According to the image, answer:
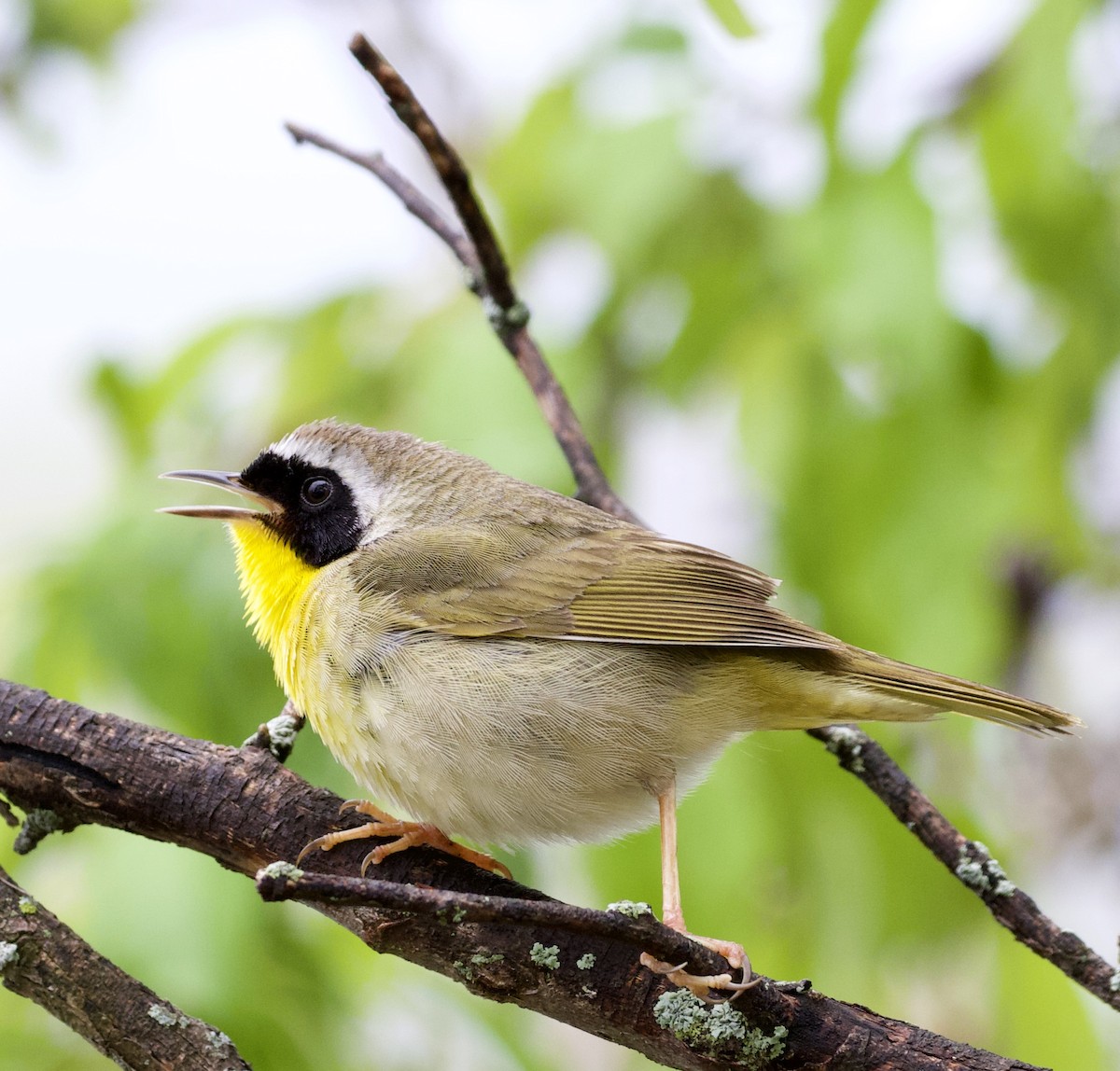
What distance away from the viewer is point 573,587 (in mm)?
3258

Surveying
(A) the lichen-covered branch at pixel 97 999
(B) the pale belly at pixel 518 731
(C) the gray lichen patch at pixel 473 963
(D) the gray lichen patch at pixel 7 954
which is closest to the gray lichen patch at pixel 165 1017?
(A) the lichen-covered branch at pixel 97 999

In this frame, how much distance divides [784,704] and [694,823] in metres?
0.38

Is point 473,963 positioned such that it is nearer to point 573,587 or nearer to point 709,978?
point 709,978

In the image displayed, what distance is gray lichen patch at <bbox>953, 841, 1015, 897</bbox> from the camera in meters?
2.70

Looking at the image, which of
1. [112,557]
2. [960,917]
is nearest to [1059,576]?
[960,917]

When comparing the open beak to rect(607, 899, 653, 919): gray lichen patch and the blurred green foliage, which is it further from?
rect(607, 899, 653, 919): gray lichen patch

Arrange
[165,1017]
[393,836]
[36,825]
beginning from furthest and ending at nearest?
[393,836] → [36,825] → [165,1017]

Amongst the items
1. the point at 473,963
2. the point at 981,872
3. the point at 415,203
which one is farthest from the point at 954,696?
the point at 415,203

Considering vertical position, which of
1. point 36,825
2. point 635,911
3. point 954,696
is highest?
point 954,696

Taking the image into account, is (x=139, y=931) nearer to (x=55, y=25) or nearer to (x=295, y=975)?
(x=295, y=975)

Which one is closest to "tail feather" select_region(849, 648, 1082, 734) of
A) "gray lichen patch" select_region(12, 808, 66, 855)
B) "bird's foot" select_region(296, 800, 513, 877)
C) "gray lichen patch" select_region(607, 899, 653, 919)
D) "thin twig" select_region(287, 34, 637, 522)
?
"thin twig" select_region(287, 34, 637, 522)

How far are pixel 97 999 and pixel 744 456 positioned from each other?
2227 millimetres

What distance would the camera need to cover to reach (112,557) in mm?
3285

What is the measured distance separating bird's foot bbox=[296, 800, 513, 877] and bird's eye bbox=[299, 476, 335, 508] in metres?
0.99
